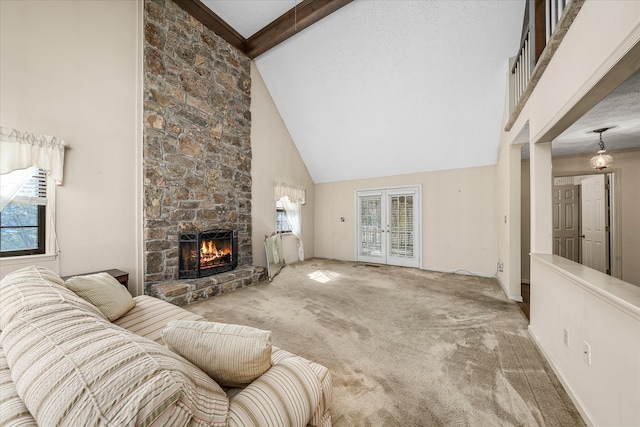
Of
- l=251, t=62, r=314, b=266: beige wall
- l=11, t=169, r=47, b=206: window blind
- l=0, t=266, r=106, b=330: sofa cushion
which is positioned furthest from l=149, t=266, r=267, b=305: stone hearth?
l=0, t=266, r=106, b=330: sofa cushion

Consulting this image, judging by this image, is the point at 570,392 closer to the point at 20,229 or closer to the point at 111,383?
the point at 111,383

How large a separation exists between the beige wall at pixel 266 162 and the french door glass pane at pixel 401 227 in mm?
2468

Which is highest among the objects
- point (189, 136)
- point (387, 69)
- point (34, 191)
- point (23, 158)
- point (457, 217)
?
point (387, 69)

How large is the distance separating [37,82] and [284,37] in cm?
334

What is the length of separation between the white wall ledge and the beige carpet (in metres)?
0.81

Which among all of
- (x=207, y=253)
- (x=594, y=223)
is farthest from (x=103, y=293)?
(x=594, y=223)

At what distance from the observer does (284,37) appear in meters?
4.21

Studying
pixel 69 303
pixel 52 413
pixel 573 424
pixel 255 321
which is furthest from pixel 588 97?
pixel 255 321

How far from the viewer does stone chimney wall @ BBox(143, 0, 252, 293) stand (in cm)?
343

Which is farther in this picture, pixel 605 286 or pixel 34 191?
pixel 34 191

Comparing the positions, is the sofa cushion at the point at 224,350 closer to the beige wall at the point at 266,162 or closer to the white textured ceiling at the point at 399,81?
the beige wall at the point at 266,162

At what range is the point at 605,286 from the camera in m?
1.41

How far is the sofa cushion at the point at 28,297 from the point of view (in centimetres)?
104

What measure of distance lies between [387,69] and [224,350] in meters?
4.52
